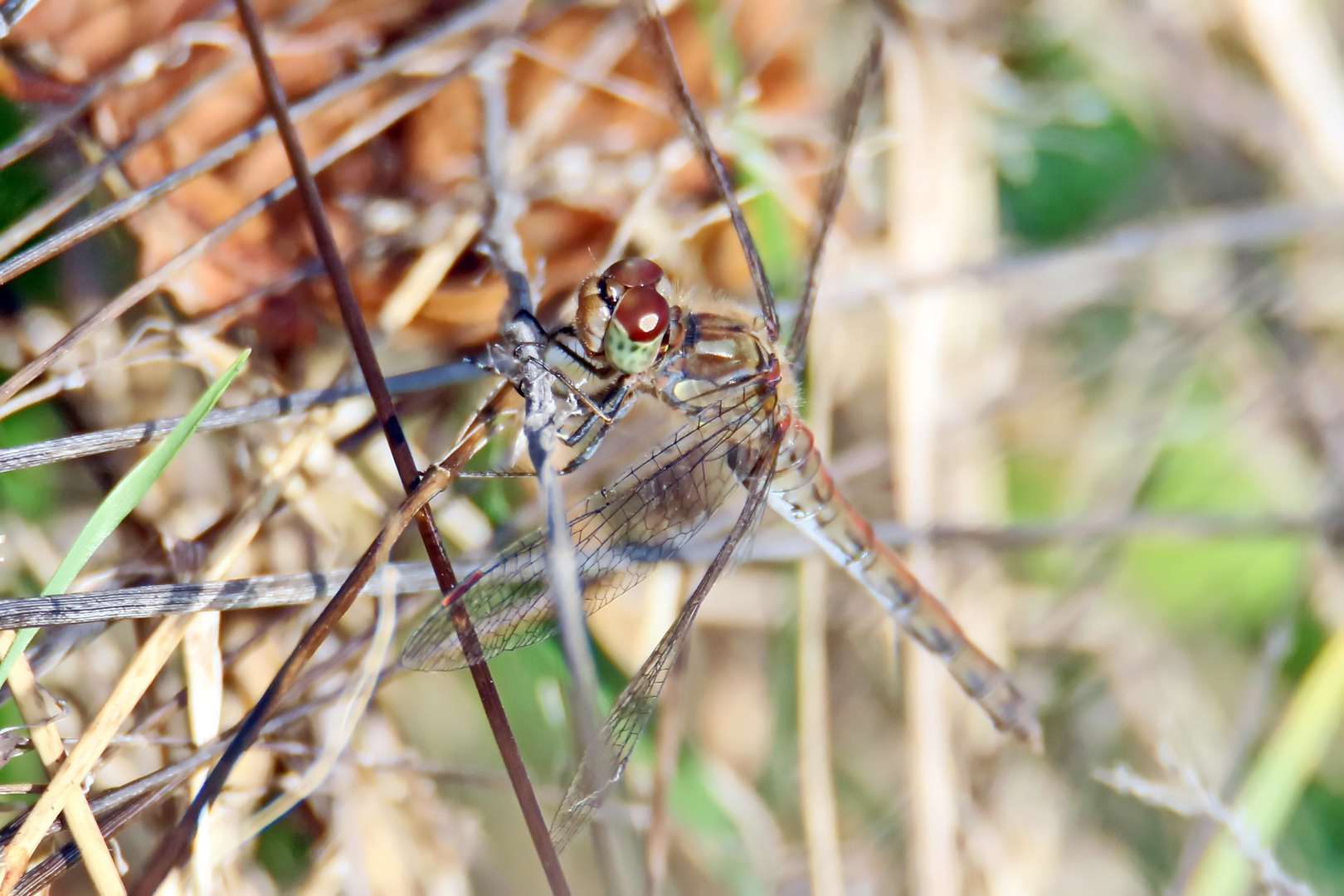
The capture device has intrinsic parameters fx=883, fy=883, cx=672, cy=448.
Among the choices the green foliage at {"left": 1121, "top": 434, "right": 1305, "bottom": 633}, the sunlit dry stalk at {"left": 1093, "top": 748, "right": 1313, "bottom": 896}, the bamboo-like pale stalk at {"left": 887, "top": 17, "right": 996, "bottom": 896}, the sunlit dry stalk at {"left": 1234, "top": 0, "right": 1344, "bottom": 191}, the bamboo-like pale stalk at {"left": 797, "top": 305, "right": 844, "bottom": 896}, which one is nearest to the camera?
the sunlit dry stalk at {"left": 1093, "top": 748, "right": 1313, "bottom": 896}

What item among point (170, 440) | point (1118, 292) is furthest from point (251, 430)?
point (1118, 292)

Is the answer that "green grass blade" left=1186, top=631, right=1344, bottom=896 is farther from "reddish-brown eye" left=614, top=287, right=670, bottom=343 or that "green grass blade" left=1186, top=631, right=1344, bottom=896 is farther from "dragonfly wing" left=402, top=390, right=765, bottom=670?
"reddish-brown eye" left=614, top=287, right=670, bottom=343

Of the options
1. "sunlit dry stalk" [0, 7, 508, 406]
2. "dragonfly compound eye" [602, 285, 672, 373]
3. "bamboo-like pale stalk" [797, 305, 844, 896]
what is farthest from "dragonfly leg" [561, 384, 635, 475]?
"sunlit dry stalk" [0, 7, 508, 406]

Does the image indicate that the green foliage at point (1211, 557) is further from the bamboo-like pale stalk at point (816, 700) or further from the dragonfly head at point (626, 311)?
the dragonfly head at point (626, 311)

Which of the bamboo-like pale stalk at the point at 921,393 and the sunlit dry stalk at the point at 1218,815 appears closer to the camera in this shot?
the sunlit dry stalk at the point at 1218,815

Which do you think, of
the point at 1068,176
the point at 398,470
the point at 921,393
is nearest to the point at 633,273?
the point at 398,470

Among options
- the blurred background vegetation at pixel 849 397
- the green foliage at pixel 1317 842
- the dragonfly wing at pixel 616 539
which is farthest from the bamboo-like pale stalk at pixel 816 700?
the green foliage at pixel 1317 842
